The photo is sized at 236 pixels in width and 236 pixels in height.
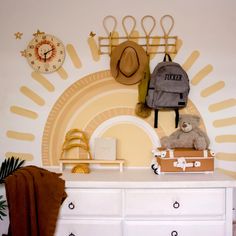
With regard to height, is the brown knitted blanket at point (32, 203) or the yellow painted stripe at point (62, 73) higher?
the yellow painted stripe at point (62, 73)

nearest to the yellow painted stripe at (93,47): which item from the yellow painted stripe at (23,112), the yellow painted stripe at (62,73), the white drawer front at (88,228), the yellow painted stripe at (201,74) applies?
the yellow painted stripe at (62,73)

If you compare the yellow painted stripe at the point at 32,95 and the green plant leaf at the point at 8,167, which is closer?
the green plant leaf at the point at 8,167

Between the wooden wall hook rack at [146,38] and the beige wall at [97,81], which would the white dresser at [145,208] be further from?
the wooden wall hook rack at [146,38]

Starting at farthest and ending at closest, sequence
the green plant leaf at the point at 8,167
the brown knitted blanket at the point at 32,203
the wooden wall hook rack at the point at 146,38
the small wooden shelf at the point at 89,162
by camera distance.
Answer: the wooden wall hook rack at the point at 146,38 < the small wooden shelf at the point at 89,162 < the green plant leaf at the point at 8,167 < the brown knitted blanket at the point at 32,203

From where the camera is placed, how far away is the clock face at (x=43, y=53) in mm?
2324

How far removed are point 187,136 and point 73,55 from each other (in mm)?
1125

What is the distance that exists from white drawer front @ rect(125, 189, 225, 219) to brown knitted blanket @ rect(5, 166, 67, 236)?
1.62 ft

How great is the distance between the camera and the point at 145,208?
1.93 meters

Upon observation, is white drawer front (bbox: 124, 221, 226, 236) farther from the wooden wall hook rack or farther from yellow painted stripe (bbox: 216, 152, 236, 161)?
the wooden wall hook rack

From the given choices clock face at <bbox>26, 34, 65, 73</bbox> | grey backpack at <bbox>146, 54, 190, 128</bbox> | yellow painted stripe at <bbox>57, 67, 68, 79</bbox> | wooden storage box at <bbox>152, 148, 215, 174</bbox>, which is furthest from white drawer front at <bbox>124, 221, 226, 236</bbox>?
clock face at <bbox>26, 34, 65, 73</bbox>

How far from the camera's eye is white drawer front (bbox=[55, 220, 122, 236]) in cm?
193

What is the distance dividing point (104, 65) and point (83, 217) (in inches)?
46.5

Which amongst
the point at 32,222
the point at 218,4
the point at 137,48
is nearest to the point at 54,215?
the point at 32,222

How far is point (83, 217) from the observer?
195cm
